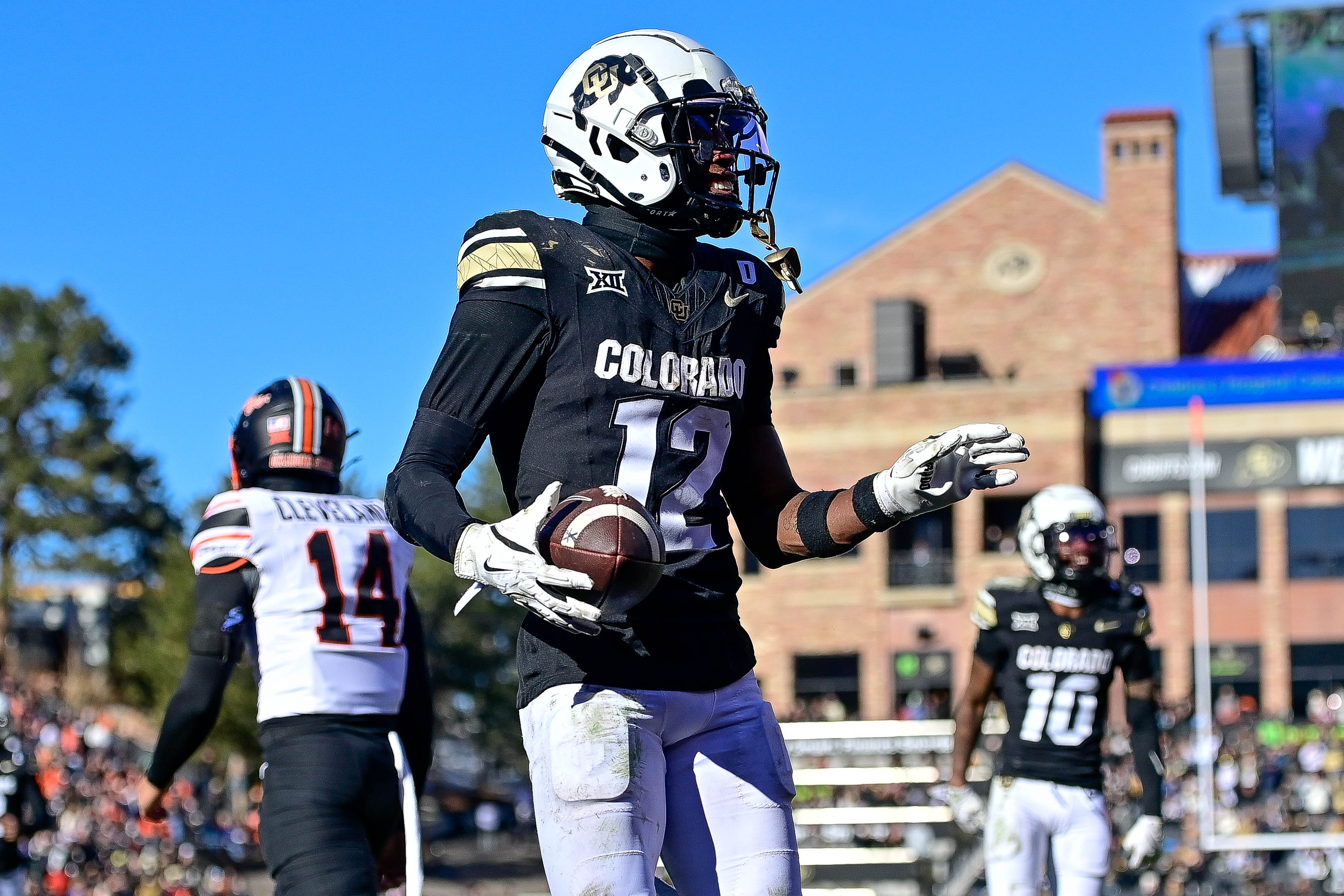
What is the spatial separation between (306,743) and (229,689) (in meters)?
34.0

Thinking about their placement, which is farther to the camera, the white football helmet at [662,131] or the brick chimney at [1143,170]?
the brick chimney at [1143,170]

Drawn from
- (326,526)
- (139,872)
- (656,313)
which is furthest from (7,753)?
(139,872)

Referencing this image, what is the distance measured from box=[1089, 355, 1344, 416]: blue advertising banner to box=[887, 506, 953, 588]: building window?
4.29 metres

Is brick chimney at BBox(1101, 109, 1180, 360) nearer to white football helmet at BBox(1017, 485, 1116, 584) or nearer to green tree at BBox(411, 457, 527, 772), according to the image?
green tree at BBox(411, 457, 527, 772)

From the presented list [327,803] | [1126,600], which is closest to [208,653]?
[327,803]

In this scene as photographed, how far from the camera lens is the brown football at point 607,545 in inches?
126

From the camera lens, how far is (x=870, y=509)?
12.3 ft

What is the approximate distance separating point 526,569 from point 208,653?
A: 290 centimetres

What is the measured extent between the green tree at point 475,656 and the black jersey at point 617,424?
4561 cm

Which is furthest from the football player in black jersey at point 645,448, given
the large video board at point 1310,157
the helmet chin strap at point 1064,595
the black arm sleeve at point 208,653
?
the large video board at point 1310,157

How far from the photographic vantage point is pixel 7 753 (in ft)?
31.6

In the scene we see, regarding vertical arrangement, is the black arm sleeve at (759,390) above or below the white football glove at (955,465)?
above

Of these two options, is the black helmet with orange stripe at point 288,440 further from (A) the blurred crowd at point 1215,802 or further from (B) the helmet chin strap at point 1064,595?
(A) the blurred crowd at point 1215,802

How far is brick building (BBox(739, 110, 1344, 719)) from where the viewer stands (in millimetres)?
38000
